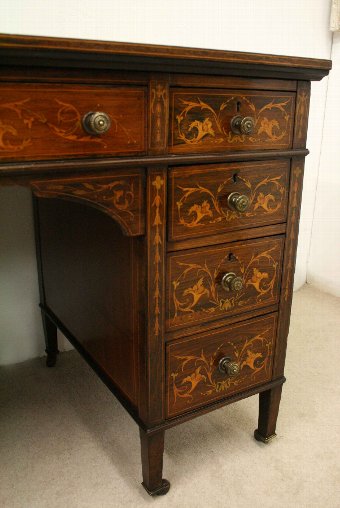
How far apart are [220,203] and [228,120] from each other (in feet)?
0.51

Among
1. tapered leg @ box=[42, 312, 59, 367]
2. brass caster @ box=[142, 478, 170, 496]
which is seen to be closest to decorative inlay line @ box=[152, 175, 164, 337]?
brass caster @ box=[142, 478, 170, 496]

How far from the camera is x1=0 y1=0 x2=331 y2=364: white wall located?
1301mm

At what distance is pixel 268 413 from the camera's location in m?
1.16

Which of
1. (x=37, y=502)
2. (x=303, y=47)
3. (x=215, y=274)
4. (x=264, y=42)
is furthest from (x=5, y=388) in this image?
(x=303, y=47)

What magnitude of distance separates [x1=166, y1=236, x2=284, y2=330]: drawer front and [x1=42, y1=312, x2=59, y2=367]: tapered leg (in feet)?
2.06

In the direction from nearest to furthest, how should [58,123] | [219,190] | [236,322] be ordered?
1. [58,123]
2. [219,190]
3. [236,322]

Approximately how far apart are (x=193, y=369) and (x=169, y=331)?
114 mm

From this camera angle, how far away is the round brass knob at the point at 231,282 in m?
0.97

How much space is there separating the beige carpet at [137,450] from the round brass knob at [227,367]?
0.85 feet

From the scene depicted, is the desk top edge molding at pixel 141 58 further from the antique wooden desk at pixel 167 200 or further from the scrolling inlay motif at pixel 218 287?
the scrolling inlay motif at pixel 218 287

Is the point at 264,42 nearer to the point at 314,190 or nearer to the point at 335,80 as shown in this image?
the point at 335,80

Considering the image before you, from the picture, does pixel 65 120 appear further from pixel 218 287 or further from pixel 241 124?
pixel 218 287

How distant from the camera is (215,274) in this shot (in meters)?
0.96

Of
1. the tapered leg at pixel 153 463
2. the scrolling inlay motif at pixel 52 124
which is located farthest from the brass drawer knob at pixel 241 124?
the tapered leg at pixel 153 463
